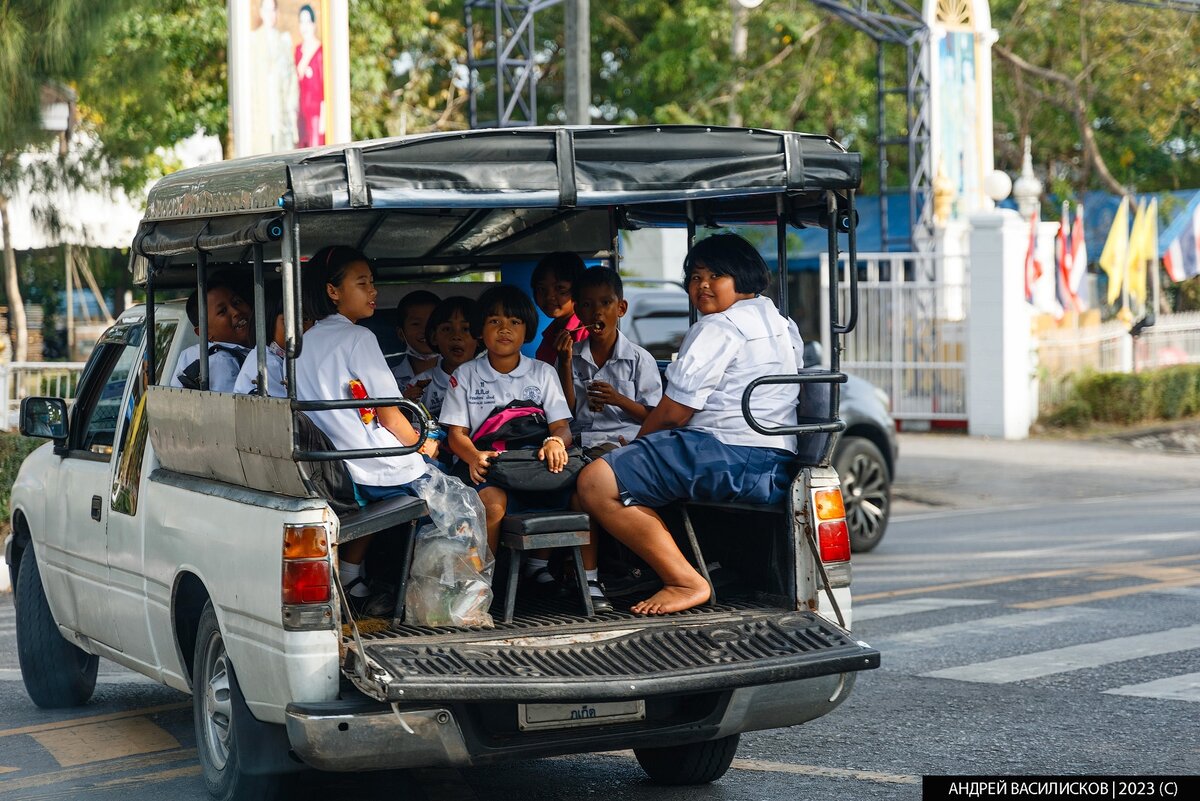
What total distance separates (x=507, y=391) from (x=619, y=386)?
878 millimetres

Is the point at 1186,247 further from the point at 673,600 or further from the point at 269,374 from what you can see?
the point at 269,374

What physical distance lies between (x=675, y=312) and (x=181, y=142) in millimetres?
15047

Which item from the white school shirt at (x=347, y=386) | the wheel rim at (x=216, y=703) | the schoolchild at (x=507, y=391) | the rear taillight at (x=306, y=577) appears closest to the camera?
the rear taillight at (x=306, y=577)

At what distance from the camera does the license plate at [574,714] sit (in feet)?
15.9

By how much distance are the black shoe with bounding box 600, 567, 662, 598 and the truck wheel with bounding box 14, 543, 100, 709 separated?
2.56 metres

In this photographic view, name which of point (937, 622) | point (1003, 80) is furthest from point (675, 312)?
point (1003, 80)

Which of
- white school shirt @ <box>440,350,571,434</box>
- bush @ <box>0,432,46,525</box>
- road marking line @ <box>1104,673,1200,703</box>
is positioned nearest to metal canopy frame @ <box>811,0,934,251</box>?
bush @ <box>0,432,46,525</box>

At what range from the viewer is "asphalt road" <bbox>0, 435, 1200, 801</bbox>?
18.9 feet

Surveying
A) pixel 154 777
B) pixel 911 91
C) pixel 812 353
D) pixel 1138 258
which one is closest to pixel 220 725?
pixel 154 777

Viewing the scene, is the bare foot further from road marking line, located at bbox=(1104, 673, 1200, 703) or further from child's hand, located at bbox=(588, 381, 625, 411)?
road marking line, located at bbox=(1104, 673, 1200, 703)

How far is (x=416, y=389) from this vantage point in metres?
7.21

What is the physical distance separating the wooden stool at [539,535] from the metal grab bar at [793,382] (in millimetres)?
661

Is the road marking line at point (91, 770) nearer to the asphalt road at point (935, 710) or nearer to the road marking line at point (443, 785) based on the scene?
the asphalt road at point (935, 710)

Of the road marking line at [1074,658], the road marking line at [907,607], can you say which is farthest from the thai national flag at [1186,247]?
the road marking line at [1074,658]
